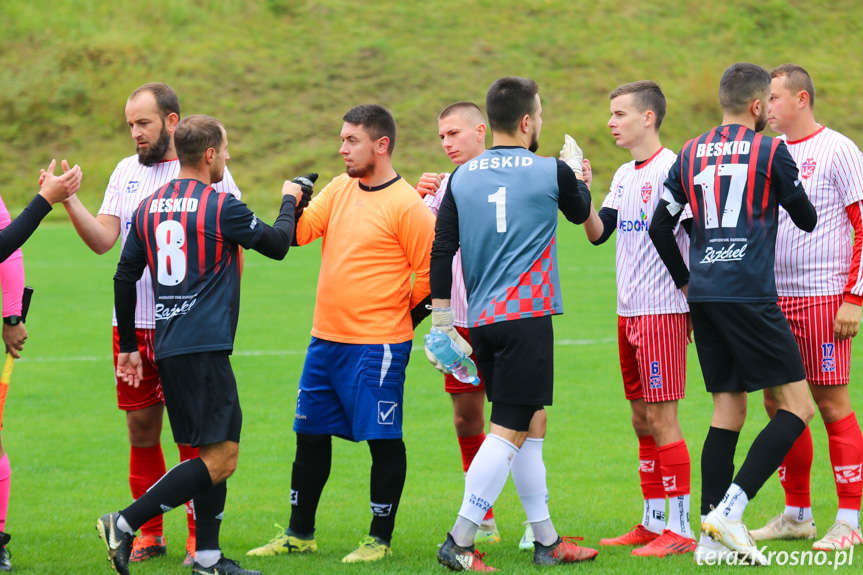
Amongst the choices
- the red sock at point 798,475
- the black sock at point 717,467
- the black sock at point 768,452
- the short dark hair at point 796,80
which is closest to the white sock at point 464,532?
the black sock at point 717,467

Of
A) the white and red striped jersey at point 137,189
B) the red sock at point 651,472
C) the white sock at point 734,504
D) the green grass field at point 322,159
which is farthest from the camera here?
the green grass field at point 322,159

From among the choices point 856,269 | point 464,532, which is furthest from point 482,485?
point 856,269

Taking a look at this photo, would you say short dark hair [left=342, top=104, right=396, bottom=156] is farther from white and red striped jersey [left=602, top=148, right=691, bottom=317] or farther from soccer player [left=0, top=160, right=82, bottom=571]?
soccer player [left=0, top=160, right=82, bottom=571]

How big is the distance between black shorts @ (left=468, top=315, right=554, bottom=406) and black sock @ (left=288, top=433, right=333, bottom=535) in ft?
3.58

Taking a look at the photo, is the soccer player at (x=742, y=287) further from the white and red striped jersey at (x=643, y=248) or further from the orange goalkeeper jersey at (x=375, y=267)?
the orange goalkeeper jersey at (x=375, y=267)

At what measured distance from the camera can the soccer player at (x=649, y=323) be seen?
5.14 m

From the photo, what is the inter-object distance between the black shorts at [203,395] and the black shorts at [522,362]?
1.26 meters

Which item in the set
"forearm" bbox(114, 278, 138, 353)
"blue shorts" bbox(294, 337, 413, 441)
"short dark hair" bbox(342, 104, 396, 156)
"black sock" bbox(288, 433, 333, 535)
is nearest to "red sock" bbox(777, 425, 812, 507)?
"blue shorts" bbox(294, 337, 413, 441)

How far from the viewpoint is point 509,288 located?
4645mm

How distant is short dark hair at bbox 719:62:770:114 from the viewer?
4.72 m

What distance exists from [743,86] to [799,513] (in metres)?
2.33

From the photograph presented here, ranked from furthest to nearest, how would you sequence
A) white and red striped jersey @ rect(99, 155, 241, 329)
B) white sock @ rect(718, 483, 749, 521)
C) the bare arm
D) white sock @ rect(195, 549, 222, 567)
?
white and red striped jersey @ rect(99, 155, 241, 329) < the bare arm < white sock @ rect(195, 549, 222, 567) < white sock @ rect(718, 483, 749, 521)

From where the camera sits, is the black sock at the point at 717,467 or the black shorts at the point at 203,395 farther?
the black sock at the point at 717,467

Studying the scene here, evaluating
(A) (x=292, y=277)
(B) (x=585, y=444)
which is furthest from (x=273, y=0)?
(B) (x=585, y=444)
